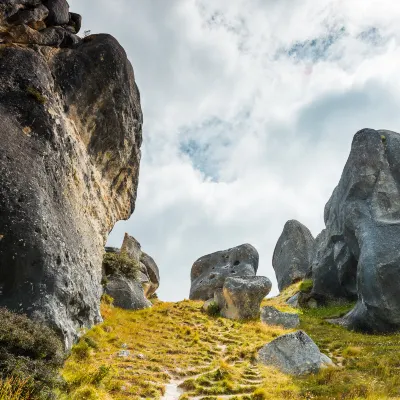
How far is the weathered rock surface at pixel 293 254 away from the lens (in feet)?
188

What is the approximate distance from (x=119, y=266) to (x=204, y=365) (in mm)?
13427

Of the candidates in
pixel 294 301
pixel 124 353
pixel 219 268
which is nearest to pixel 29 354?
pixel 124 353

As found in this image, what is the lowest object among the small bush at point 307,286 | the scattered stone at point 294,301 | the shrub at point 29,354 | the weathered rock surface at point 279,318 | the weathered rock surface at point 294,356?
the shrub at point 29,354

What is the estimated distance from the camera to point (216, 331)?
25.1 m

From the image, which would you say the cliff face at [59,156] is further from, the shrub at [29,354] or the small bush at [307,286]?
the small bush at [307,286]

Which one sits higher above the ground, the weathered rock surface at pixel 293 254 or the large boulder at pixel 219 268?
the weathered rock surface at pixel 293 254

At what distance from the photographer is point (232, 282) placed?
3081 cm

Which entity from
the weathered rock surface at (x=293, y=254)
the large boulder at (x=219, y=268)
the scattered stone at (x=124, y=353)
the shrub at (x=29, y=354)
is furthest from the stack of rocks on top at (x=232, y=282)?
the shrub at (x=29, y=354)

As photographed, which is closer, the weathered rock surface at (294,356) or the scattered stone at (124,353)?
the weathered rock surface at (294,356)

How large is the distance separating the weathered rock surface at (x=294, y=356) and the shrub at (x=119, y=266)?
44.9 feet

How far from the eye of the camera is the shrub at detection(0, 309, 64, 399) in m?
8.91

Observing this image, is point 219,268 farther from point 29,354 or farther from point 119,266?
point 29,354

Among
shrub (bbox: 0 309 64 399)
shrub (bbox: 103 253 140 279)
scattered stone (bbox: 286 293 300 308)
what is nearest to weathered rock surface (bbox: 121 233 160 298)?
shrub (bbox: 103 253 140 279)

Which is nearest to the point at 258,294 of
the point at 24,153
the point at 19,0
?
the point at 24,153
